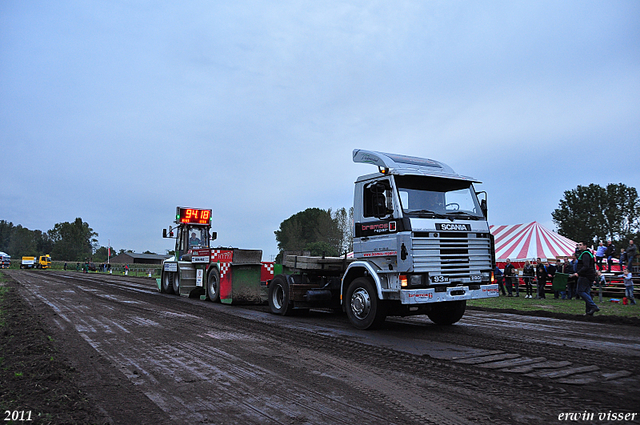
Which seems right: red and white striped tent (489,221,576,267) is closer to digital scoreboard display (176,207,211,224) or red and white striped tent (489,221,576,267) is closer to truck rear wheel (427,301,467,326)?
digital scoreboard display (176,207,211,224)

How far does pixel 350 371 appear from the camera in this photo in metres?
5.48

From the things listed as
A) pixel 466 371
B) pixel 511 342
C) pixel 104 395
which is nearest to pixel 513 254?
pixel 511 342

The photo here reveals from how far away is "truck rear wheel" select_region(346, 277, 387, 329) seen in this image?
27.9 ft

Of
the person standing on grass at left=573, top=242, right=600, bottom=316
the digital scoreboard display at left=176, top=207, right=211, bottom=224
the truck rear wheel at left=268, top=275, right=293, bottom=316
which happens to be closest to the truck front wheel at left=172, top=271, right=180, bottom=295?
the digital scoreboard display at left=176, top=207, right=211, bottom=224

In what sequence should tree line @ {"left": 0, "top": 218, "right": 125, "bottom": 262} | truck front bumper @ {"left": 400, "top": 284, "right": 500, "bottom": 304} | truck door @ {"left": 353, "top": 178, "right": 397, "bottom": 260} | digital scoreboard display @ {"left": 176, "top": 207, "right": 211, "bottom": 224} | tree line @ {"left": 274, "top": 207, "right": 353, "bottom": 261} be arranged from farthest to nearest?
tree line @ {"left": 0, "top": 218, "right": 125, "bottom": 262} < tree line @ {"left": 274, "top": 207, "right": 353, "bottom": 261} < digital scoreboard display @ {"left": 176, "top": 207, "right": 211, "bottom": 224} < truck door @ {"left": 353, "top": 178, "right": 397, "bottom": 260} < truck front bumper @ {"left": 400, "top": 284, "right": 500, "bottom": 304}

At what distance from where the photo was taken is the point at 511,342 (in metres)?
7.26

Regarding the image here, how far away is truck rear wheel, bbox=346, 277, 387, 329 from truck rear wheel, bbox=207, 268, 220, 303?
7248 mm

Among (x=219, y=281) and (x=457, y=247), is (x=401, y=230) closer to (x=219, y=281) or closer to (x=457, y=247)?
(x=457, y=247)

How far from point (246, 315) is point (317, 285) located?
2.17m

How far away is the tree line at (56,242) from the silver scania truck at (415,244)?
11564 cm

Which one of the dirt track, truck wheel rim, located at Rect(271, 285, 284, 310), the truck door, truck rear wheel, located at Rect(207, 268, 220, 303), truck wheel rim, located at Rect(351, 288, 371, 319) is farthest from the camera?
truck rear wheel, located at Rect(207, 268, 220, 303)

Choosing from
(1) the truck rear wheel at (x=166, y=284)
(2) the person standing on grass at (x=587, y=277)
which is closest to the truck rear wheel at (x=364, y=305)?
(2) the person standing on grass at (x=587, y=277)

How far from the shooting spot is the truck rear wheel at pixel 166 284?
19.7 metres

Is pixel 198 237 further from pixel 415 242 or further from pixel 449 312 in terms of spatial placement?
pixel 415 242
